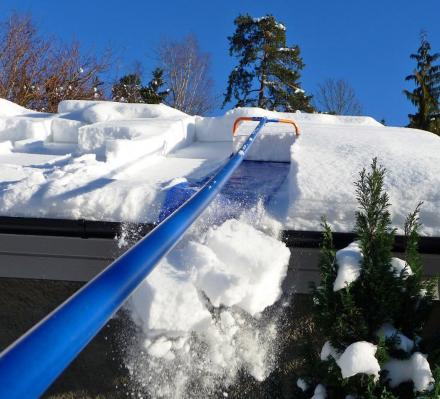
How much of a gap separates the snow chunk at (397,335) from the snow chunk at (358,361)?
2.9 inches

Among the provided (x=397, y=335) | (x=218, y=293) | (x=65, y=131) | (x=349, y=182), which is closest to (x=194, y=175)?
(x=349, y=182)

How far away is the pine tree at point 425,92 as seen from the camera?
1883 cm

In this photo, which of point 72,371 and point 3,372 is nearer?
point 3,372

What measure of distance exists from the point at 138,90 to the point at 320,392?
18.7m

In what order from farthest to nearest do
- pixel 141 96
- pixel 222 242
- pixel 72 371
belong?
1. pixel 141 96
2. pixel 72 371
3. pixel 222 242

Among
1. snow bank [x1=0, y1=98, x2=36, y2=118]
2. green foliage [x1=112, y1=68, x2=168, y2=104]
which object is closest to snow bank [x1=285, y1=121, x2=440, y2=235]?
snow bank [x1=0, y1=98, x2=36, y2=118]

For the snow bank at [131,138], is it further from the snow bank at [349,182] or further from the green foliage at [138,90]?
the green foliage at [138,90]

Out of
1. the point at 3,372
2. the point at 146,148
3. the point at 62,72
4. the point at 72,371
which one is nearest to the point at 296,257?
the point at 72,371

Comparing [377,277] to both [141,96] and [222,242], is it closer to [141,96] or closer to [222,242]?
[222,242]

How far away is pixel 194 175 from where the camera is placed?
3258 millimetres

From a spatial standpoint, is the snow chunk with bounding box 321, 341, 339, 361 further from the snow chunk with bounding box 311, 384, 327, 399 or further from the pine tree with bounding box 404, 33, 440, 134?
the pine tree with bounding box 404, 33, 440, 134

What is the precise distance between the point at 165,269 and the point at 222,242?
0.24 meters

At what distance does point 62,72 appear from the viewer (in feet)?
50.4

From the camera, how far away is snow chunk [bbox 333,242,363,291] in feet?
4.27
